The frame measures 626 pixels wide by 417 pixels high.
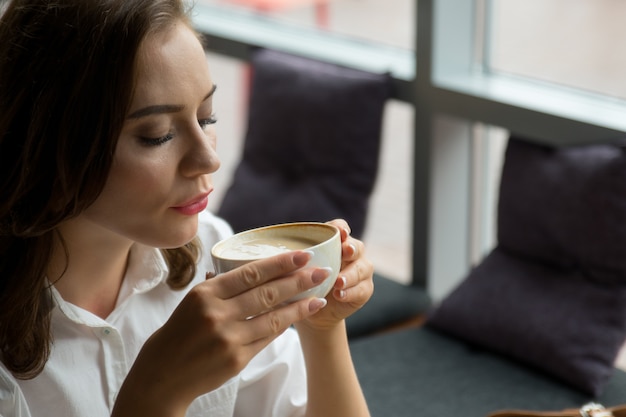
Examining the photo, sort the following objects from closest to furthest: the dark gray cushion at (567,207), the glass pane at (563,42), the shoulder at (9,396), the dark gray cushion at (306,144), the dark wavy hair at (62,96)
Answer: the dark wavy hair at (62,96)
the shoulder at (9,396)
the dark gray cushion at (567,207)
the glass pane at (563,42)
the dark gray cushion at (306,144)

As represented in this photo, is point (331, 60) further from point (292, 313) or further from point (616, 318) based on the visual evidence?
point (292, 313)

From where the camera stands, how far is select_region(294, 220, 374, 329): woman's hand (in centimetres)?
127

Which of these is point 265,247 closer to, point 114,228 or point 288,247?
point 288,247

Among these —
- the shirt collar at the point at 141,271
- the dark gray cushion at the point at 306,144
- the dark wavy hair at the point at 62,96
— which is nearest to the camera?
the dark wavy hair at the point at 62,96

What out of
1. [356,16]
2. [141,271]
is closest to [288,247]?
[141,271]

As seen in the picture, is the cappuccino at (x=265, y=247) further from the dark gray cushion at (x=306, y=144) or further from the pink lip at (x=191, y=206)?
the dark gray cushion at (x=306, y=144)

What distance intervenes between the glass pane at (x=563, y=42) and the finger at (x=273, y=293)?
1.62 meters

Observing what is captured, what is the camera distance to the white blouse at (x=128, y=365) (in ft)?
4.47

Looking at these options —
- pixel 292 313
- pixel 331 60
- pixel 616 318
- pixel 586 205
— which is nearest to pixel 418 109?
pixel 331 60

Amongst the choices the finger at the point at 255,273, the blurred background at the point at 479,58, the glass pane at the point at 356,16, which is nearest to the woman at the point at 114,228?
the finger at the point at 255,273

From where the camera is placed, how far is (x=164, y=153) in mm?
1229

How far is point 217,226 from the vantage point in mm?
1604

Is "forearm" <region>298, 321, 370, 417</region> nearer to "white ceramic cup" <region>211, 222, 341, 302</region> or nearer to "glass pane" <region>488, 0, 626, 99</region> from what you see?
"white ceramic cup" <region>211, 222, 341, 302</region>

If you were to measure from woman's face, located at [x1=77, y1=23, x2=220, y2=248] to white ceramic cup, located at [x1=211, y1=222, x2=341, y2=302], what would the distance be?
9 centimetres
